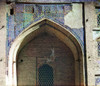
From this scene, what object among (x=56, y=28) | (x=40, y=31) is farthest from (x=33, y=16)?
(x=56, y=28)

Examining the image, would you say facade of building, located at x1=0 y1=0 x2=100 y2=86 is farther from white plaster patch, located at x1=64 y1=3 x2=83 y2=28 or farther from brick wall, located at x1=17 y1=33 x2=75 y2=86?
→ brick wall, located at x1=17 y1=33 x2=75 y2=86

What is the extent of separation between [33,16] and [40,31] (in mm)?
857

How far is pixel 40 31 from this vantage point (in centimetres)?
870

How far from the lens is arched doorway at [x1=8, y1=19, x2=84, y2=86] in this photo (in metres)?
8.02

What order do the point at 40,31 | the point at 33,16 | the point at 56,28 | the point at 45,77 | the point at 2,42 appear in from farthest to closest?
the point at 45,77, the point at 40,31, the point at 56,28, the point at 33,16, the point at 2,42

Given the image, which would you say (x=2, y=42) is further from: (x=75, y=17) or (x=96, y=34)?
(x=96, y=34)

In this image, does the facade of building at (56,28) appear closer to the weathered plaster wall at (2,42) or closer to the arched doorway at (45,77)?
the weathered plaster wall at (2,42)

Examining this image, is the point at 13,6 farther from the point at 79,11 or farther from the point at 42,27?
the point at 79,11

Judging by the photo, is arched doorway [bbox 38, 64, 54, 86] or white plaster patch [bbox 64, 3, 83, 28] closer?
white plaster patch [bbox 64, 3, 83, 28]

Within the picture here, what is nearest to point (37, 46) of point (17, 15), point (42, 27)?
point (42, 27)

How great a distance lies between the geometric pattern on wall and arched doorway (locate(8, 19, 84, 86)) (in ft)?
0.52

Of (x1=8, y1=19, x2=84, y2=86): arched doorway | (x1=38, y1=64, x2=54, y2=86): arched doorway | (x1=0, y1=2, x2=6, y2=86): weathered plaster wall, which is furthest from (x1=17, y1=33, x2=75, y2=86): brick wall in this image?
(x1=0, y1=2, x2=6, y2=86): weathered plaster wall

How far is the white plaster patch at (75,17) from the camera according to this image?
8094mm

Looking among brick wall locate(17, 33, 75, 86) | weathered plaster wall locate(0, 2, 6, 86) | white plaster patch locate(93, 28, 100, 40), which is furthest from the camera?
brick wall locate(17, 33, 75, 86)
